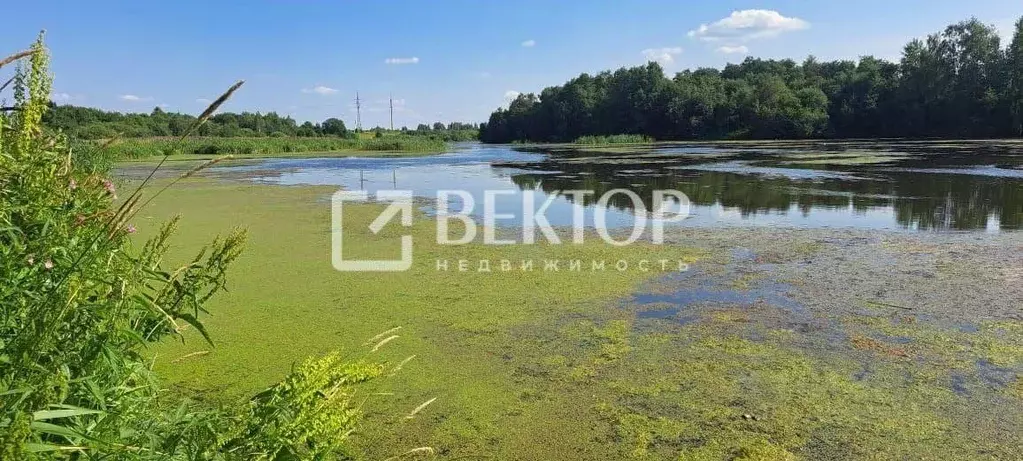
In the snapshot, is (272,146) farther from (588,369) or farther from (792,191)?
(588,369)

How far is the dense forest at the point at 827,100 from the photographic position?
116ft

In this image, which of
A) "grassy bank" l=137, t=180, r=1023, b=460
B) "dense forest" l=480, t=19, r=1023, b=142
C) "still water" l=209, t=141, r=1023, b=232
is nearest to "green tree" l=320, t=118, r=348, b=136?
"dense forest" l=480, t=19, r=1023, b=142

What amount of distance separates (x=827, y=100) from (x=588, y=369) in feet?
149

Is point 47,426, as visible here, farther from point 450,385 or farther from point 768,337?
point 768,337

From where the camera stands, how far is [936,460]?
77.7 inches

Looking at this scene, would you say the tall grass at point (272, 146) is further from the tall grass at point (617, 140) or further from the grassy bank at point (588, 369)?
the grassy bank at point (588, 369)

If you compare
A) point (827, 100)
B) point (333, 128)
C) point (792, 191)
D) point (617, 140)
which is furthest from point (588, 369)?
point (333, 128)

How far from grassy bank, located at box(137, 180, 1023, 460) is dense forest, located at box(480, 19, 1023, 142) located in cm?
3737

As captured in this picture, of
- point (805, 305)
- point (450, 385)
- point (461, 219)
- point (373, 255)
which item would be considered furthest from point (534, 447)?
point (461, 219)

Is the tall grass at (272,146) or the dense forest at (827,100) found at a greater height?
the dense forest at (827,100)

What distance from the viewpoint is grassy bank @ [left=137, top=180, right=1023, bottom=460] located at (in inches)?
84.2

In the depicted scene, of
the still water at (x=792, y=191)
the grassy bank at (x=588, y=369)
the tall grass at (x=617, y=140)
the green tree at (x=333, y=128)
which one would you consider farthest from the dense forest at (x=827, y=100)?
the grassy bank at (x=588, y=369)

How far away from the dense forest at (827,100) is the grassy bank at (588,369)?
1471 inches

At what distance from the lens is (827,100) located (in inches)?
1674
